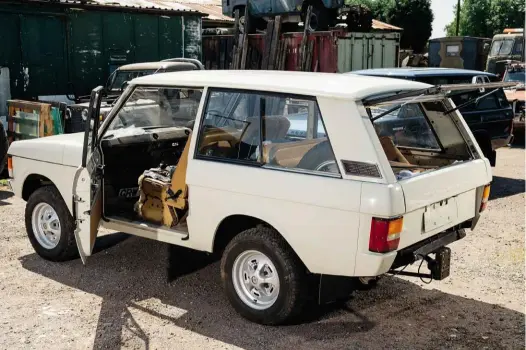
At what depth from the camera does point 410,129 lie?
529cm

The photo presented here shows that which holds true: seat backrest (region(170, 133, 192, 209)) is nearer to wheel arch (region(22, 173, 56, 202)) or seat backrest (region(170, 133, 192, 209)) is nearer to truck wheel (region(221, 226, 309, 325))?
truck wheel (region(221, 226, 309, 325))

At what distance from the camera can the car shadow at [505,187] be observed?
29.0 feet

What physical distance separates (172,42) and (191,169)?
11.6 m

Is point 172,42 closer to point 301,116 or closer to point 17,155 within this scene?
point 17,155

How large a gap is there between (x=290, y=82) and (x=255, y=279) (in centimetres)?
141

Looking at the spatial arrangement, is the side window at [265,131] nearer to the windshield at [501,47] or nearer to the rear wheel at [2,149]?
the rear wheel at [2,149]

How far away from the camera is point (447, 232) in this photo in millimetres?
4449

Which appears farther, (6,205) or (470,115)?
(470,115)

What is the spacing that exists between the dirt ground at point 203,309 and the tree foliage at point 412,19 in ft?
112

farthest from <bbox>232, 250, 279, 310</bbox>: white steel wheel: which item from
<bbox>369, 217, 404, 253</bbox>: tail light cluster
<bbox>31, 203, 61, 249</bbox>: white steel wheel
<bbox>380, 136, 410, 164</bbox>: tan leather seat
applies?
<bbox>31, 203, 61, 249</bbox>: white steel wheel

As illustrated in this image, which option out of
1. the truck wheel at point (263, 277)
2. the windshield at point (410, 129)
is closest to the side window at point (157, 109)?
the truck wheel at point (263, 277)

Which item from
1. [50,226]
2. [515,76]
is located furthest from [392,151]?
[515,76]

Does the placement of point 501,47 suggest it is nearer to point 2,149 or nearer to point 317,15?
point 317,15

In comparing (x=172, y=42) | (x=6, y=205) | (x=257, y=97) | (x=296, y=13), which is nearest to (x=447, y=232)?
(x=257, y=97)
